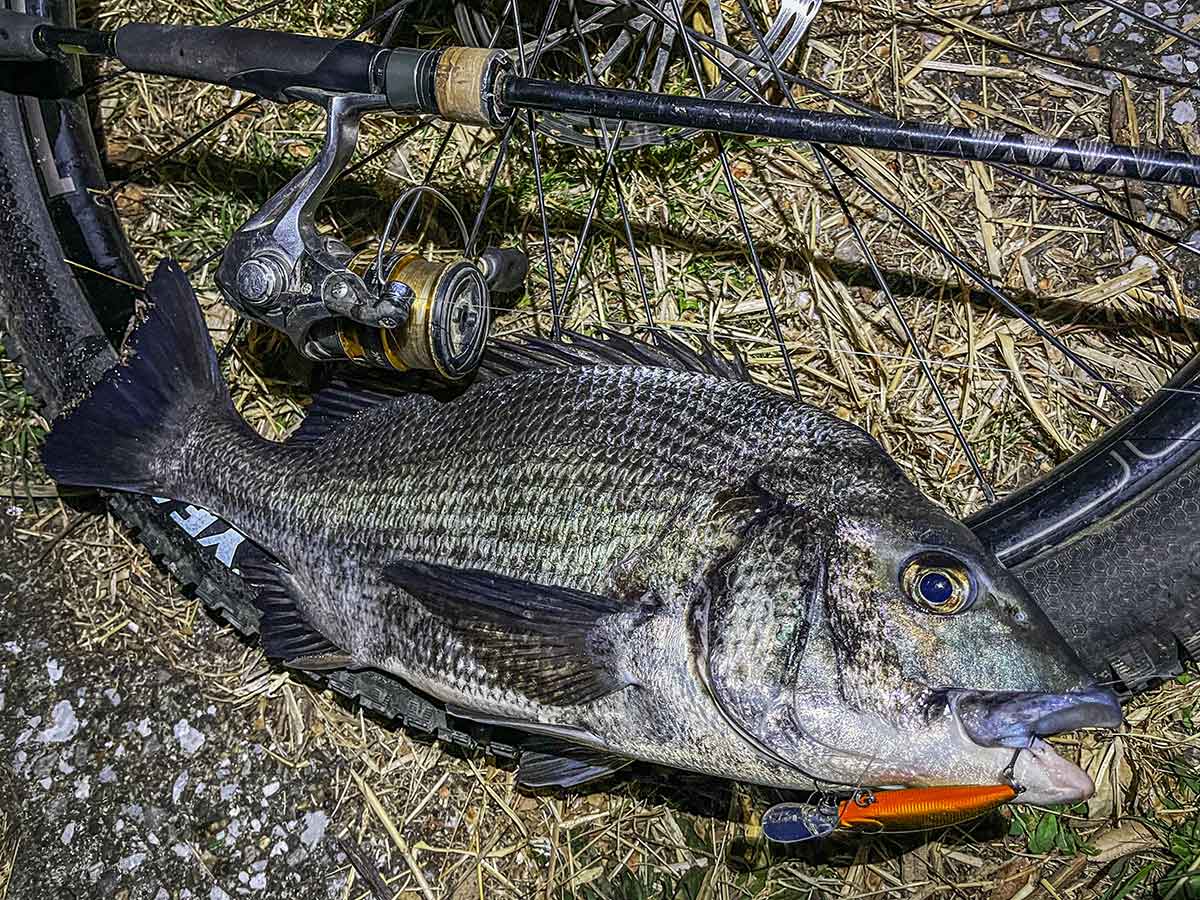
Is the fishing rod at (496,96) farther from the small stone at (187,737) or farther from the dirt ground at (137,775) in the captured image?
the small stone at (187,737)

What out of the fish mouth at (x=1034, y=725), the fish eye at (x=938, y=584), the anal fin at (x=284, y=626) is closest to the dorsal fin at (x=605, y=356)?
the fish eye at (x=938, y=584)

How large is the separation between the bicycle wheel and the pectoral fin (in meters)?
0.54

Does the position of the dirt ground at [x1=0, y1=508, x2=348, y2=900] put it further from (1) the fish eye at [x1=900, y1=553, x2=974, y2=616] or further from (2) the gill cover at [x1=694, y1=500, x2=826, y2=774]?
(1) the fish eye at [x1=900, y1=553, x2=974, y2=616]

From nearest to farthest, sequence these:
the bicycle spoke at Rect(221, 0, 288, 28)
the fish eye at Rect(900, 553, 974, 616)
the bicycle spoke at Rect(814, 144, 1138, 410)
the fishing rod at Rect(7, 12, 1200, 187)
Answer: the fish eye at Rect(900, 553, 974, 616) < the fishing rod at Rect(7, 12, 1200, 187) < the bicycle spoke at Rect(814, 144, 1138, 410) < the bicycle spoke at Rect(221, 0, 288, 28)

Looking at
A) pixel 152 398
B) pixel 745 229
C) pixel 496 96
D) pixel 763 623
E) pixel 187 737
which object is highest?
pixel 496 96

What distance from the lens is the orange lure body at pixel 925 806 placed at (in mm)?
1784

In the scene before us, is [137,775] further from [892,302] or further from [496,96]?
[892,302]

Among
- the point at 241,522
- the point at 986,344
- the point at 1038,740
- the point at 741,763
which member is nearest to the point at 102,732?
the point at 241,522

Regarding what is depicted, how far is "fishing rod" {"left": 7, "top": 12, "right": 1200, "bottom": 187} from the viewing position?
1925mm

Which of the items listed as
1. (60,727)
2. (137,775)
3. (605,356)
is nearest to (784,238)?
(605,356)

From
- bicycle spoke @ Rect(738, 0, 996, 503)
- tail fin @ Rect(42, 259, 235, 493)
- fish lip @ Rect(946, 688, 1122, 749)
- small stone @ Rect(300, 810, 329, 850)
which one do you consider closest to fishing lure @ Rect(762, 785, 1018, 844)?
fish lip @ Rect(946, 688, 1122, 749)

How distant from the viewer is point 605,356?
2324 mm

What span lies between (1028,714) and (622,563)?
0.76m

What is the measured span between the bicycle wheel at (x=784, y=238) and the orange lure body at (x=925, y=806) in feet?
3.16
